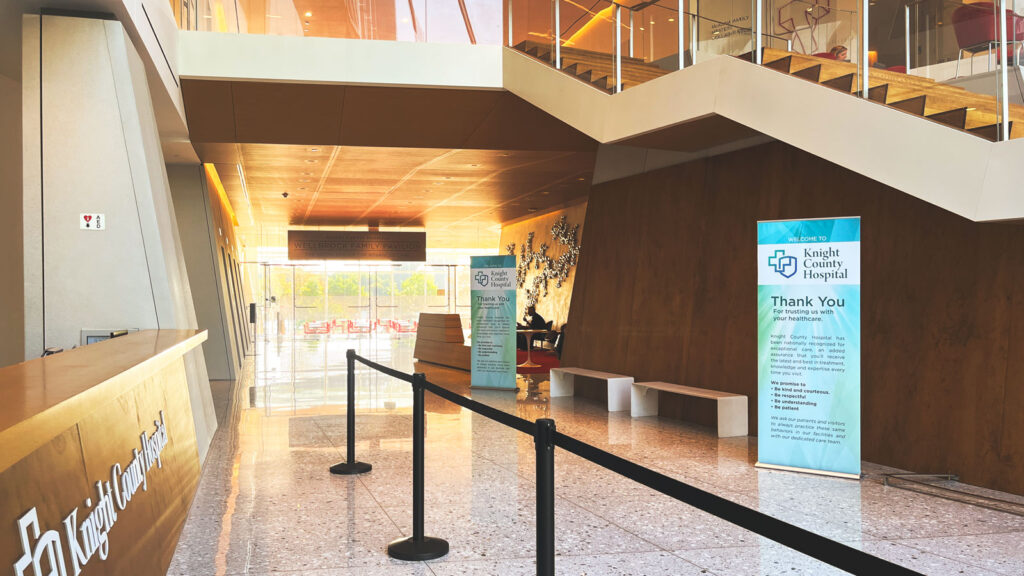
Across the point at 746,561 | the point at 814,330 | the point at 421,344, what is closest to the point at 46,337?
the point at 746,561

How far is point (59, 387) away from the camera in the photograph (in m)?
1.79

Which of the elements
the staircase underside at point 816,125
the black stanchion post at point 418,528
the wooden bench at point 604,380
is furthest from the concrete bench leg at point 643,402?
the black stanchion post at point 418,528

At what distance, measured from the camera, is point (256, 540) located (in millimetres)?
4266

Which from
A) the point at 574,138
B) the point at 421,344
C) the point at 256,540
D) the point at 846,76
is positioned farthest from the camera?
the point at 421,344

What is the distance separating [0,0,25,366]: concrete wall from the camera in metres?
6.77

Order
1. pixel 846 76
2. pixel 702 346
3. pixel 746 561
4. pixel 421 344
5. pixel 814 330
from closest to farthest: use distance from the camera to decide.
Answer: pixel 746 561, pixel 846 76, pixel 814 330, pixel 702 346, pixel 421 344

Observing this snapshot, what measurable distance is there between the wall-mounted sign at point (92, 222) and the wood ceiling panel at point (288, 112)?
3054 mm

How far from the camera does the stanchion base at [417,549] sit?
394cm

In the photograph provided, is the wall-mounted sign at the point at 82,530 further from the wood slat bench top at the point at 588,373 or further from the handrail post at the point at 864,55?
the wood slat bench top at the point at 588,373

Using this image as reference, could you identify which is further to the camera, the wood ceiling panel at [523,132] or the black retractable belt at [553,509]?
the wood ceiling panel at [523,132]

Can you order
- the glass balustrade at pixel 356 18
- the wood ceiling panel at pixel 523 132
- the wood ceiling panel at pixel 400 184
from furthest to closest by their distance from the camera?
the wood ceiling panel at pixel 400 184
the wood ceiling panel at pixel 523 132
the glass balustrade at pixel 356 18

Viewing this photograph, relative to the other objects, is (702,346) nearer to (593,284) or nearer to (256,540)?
(593,284)

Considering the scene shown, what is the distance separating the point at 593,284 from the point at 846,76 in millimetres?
5298

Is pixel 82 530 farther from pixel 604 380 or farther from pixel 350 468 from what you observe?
pixel 604 380
